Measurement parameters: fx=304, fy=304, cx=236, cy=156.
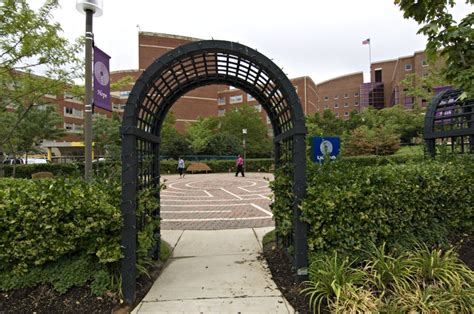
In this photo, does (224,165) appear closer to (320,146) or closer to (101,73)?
(101,73)

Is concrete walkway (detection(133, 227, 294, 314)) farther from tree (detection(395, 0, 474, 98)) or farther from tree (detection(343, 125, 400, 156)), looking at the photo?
tree (detection(343, 125, 400, 156))

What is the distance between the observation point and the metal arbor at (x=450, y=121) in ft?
17.5

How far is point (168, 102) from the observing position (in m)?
4.46

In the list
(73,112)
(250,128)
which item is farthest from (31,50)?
(73,112)

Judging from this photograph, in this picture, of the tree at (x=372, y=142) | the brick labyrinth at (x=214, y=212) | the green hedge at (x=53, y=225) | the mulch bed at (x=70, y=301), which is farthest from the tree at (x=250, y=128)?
the green hedge at (x=53, y=225)

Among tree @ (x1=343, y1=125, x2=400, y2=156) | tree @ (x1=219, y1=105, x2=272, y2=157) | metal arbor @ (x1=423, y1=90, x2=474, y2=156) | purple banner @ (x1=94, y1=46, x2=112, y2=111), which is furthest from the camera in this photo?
tree @ (x1=219, y1=105, x2=272, y2=157)

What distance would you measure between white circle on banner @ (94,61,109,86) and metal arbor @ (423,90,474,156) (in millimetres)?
5897

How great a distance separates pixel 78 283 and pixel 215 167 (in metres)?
25.4

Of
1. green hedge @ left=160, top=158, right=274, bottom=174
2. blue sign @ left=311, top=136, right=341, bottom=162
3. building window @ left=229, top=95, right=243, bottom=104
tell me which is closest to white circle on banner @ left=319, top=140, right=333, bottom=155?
blue sign @ left=311, top=136, right=341, bottom=162

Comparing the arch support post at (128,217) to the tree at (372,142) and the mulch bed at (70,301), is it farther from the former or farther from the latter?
the tree at (372,142)

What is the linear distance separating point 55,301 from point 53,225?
2.60 ft

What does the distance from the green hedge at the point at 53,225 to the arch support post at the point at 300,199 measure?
6.45 feet

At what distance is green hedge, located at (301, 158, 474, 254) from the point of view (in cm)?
344

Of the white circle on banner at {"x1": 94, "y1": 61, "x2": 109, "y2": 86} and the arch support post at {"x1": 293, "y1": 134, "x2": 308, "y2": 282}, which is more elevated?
the white circle on banner at {"x1": 94, "y1": 61, "x2": 109, "y2": 86}
